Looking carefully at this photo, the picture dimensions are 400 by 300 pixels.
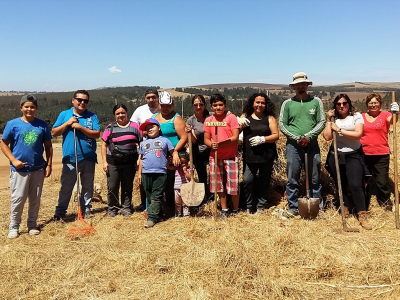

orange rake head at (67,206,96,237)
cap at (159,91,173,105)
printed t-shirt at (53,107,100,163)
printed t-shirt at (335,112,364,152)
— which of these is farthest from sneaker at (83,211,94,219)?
printed t-shirt at (335,112,364,152)

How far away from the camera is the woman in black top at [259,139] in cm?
464

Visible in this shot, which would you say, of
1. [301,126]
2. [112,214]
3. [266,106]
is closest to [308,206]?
[301,126]

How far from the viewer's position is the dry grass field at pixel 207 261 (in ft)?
9.70

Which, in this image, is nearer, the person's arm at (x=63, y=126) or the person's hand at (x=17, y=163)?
the person's hand at (x=17, y=163)

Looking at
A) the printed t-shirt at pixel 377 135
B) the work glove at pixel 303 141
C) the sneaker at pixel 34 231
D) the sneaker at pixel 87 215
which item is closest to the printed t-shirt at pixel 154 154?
the sneaker at pixel 87 215

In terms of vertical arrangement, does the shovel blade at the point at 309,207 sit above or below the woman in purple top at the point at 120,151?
below

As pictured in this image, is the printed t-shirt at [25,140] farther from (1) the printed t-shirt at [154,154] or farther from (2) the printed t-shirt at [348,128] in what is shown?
(2) the printed t-shirt at [348,128]

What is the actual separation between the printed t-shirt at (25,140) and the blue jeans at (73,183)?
1.63 ft

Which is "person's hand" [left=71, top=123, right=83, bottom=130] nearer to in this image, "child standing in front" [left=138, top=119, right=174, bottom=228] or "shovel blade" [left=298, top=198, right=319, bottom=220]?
"child standing in front" [left=138, top=119, right=174, bottom=228]

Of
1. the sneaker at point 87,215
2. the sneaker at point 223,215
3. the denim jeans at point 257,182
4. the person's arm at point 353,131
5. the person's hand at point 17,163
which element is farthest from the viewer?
the sneaker at point 87,215

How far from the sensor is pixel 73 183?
16.0 feet

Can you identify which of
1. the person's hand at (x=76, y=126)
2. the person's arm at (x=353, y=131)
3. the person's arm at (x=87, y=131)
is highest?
the person's hand at (x=76, y=126)

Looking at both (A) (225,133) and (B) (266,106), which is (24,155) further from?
(B) (266,106)

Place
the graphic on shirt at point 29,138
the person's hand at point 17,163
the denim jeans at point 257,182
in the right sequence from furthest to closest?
the denim jeans at point 257,182 < the graphic on shirt at point 29,138 < the person's hand at point 17,163
